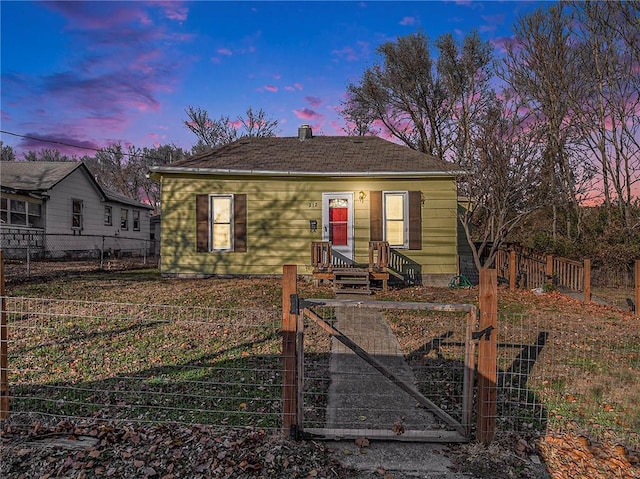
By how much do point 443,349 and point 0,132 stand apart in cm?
2059

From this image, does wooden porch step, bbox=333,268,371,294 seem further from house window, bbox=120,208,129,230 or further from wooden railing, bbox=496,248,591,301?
house window, bbox=120,208,129,230

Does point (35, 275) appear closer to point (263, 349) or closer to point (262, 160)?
point (262, 160)

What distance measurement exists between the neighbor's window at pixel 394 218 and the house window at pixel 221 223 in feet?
14.3

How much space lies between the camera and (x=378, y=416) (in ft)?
11.6

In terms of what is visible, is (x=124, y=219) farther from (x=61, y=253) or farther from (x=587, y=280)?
(x=587, y=280)

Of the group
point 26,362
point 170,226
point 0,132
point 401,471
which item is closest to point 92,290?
point 170,226

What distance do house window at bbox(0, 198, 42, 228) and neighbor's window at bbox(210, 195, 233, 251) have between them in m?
11.5

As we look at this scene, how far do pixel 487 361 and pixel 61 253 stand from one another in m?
20.9

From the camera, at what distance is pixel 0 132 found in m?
16.6

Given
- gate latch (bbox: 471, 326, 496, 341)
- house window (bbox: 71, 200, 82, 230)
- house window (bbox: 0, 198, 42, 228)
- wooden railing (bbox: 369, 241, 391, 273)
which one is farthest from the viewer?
house window (bbox: 71, 200, 82, 230)

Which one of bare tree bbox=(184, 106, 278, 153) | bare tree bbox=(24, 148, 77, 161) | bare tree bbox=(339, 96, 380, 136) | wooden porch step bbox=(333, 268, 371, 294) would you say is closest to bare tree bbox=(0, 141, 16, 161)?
bare tree bbox=(24, 148, 77, 161)

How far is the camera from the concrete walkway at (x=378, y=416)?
2.71 meters

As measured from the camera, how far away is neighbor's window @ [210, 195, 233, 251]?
37.8 feet

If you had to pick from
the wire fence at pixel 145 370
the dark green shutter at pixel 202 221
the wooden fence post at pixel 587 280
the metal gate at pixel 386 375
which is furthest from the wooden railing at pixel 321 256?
the wooden fence post at pixel 587 280
